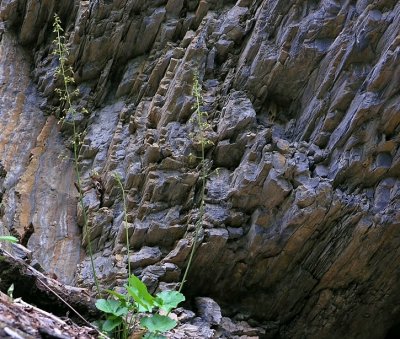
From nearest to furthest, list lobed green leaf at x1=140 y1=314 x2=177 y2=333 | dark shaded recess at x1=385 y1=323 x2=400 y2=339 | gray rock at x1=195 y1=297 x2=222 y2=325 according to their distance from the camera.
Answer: lobed green leaf at x1=140 y1=314 x2=177 y2=333, gray rock at x1=195 y1=297 x2=222 y2=325, dark shaded recess at x1=385 y1=323 x2=400 y2=339

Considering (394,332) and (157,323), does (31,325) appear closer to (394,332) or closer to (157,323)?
(157,323)

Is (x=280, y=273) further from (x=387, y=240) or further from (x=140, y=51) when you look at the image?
(x=140, y=51)

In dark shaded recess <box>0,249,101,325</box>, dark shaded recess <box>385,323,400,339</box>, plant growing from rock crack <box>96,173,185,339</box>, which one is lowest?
dark shaded recess <box>385,323,400,339</box>

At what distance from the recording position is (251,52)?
32.2 ft

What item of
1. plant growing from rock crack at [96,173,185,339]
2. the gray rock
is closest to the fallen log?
plant growing from rock crack at [96,173,185,339]

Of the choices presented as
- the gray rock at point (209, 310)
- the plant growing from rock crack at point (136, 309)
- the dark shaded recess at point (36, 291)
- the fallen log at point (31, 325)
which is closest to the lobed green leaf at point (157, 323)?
the plant growing from rock crack at point (136, 309)

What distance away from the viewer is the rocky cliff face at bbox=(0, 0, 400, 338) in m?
8.69

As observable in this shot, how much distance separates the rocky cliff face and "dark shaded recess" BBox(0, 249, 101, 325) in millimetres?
2507

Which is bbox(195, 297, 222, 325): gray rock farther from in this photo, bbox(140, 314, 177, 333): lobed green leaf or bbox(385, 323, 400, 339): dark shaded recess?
bbox(385, 323, 400, 339): dark shaded recess

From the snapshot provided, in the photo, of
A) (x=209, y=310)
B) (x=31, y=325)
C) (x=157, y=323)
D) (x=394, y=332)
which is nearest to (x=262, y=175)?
(x=209, y=310)

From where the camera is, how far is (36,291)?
5.65 meters

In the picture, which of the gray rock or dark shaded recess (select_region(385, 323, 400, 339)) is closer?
the gray rock

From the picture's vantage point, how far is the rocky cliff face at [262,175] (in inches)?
342

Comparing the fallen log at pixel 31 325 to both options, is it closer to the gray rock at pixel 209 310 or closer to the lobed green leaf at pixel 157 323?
the lobed green leaf at pixel 157 323
